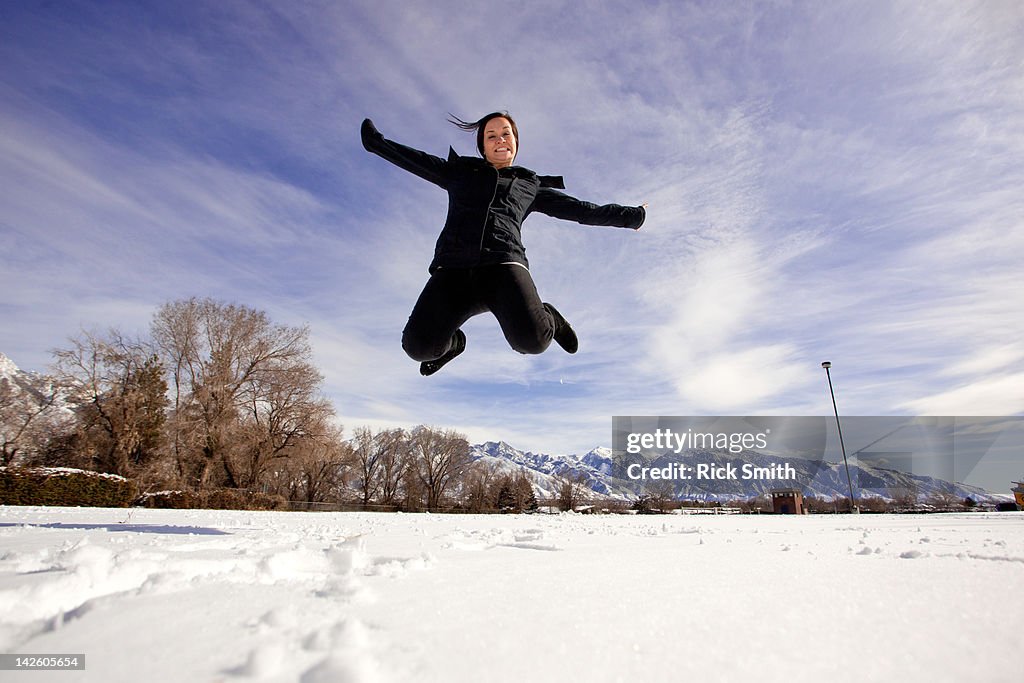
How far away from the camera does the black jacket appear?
3.04m

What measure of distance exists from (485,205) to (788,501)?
64.1ft

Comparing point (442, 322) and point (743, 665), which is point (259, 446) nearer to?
point (442, 322)

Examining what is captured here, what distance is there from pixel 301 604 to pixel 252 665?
0.36 meters

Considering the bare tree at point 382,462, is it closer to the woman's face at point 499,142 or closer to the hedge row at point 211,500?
the hedge row at point 211,500

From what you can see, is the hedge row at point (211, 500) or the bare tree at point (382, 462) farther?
the bare tree at point (382, 462)

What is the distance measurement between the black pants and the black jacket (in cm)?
9

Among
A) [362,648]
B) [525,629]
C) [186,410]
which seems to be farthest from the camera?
[186,410]

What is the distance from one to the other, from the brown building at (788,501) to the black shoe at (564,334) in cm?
1763

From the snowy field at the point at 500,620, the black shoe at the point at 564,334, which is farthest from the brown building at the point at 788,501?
the snowy field at the point at 500,620

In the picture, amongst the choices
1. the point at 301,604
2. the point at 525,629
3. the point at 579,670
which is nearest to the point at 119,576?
the point at 301,604

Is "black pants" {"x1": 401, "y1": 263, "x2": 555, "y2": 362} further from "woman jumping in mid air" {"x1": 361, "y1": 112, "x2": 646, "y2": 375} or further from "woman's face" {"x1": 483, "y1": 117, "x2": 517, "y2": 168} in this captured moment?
"woman's face" {"x1": 483, "y1": 117, "x2": 517, "y2": 168}

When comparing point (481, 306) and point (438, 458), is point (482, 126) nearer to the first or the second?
point (481, 306)

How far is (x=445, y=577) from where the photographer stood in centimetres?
161

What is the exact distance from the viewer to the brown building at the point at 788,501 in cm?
1789
